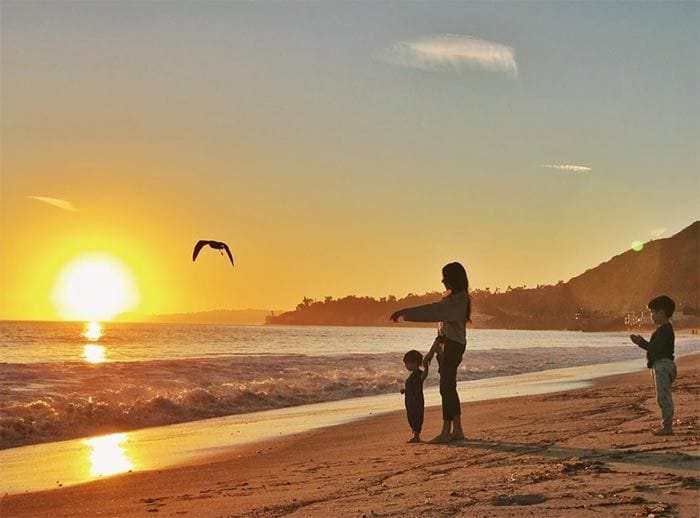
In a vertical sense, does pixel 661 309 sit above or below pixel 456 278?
below

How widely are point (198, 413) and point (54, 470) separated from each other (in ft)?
22.9

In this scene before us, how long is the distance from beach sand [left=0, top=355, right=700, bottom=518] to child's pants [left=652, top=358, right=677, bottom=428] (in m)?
0.30

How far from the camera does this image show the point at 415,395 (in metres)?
10.3

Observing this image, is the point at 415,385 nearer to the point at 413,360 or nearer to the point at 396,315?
the point at 413,360

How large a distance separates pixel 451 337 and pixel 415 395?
106 centimetres

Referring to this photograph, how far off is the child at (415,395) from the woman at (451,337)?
422 millimetres

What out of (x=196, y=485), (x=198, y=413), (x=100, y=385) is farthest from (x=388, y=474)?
(x=100, y=385)

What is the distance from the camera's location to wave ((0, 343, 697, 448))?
544 inches

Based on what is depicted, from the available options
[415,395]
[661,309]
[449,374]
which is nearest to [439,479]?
[449,374]

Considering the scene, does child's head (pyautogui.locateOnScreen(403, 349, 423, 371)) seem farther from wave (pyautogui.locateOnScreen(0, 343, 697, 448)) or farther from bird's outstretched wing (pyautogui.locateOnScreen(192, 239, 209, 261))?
wave (pyautogui.locateOnScreen(0, 343, 697, 448))

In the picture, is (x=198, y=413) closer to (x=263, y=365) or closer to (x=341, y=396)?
(x=341, y=396)

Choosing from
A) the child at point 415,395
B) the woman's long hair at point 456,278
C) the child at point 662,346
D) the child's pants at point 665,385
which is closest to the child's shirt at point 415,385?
the child at point 415,395

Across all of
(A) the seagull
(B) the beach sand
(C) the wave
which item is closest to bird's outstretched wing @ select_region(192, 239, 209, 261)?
(A) the seagull

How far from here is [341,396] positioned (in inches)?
803
